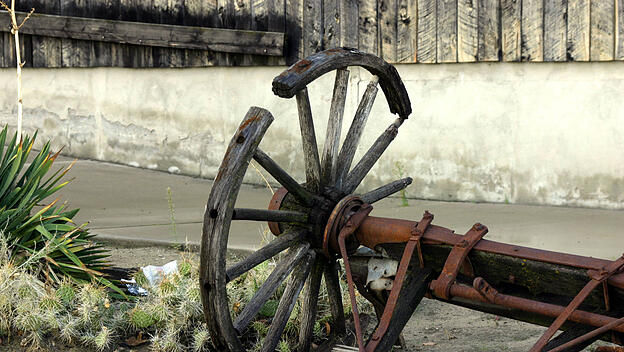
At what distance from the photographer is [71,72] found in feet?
31.3

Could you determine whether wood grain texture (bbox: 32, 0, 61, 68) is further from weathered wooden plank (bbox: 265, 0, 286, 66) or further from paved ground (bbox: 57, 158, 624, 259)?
weathered wooden plank (bbox: 265, 0, 286, 66)

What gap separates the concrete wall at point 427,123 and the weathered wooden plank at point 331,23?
40 centimetres

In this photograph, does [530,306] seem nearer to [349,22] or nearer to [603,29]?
[603,29]

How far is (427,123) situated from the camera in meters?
7.96

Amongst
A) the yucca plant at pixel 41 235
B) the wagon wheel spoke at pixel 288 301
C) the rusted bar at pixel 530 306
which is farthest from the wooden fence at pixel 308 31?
the rusted bar at pixel 530 306

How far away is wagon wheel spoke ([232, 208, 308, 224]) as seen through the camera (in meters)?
3.54

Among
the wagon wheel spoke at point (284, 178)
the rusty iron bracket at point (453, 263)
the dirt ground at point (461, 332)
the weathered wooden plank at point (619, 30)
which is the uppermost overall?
the weathered wooden plank at point (619, 30)

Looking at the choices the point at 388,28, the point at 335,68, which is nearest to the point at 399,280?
the point at 335,68

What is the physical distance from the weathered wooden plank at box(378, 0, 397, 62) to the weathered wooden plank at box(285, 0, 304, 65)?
2.87 ft

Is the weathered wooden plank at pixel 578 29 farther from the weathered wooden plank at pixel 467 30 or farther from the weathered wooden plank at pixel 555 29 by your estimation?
the weathered wooden plank at pixel 467 30

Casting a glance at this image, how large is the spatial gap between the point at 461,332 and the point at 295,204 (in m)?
1.49

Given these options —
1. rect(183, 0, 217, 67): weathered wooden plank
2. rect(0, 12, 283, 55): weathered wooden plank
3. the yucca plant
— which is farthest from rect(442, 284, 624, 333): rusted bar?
rect(183, 0, 217, 67): weathered wooden plank

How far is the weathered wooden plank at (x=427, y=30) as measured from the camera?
7676 mm

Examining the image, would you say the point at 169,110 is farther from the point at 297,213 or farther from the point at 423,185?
the point at 297,213
